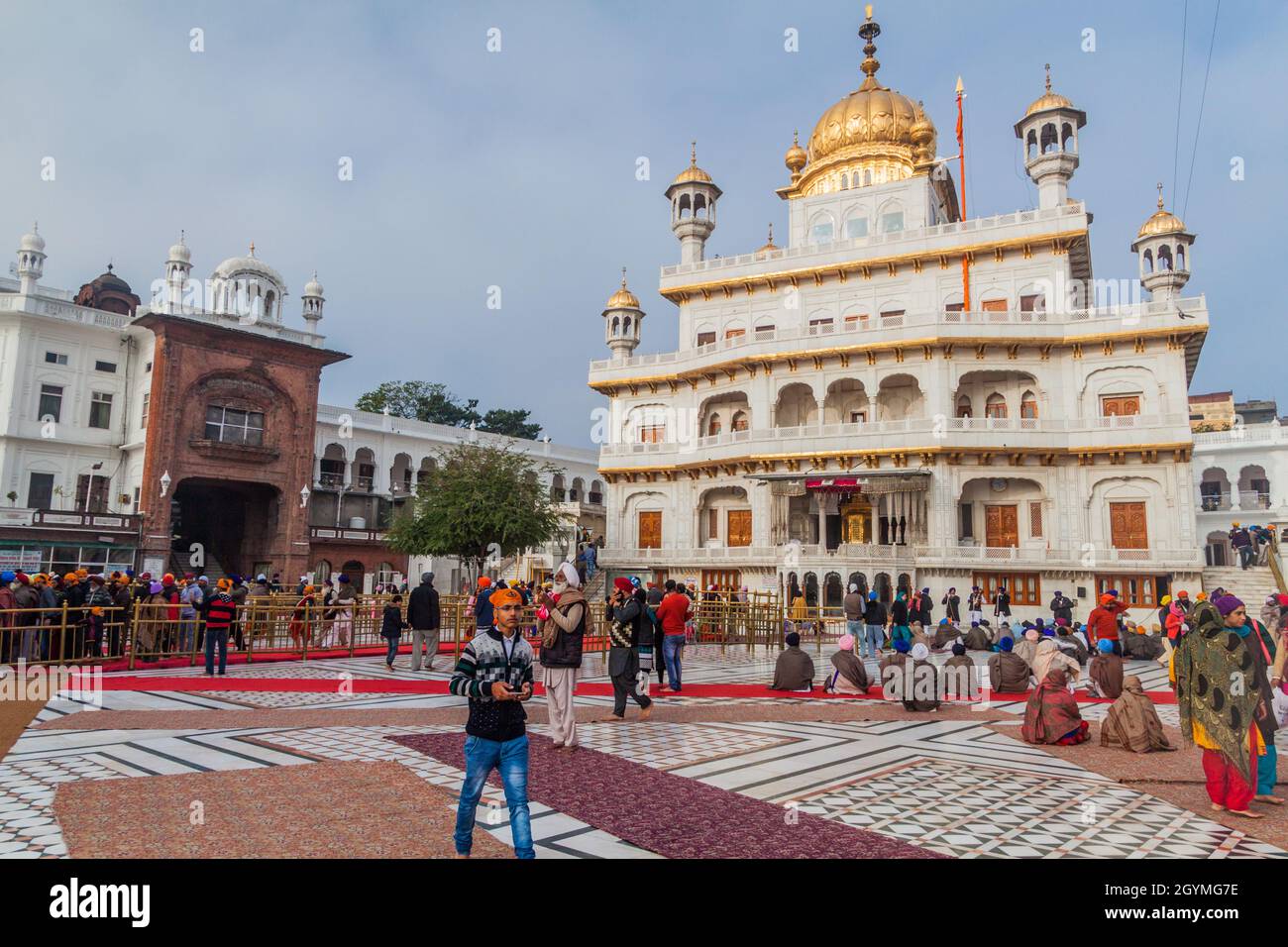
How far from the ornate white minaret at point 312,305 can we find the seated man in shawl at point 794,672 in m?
34.9

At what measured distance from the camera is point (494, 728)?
15.5 ft

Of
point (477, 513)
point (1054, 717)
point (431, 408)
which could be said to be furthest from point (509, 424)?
point (1054, 717)

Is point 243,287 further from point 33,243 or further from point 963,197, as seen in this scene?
point 963,197

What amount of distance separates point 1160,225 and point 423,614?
33.2 meters

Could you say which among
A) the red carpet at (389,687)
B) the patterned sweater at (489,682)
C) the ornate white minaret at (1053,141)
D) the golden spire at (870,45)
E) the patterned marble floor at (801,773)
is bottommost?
the red carpet at (389,687)

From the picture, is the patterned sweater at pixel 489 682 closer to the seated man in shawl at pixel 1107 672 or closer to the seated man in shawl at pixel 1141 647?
the seated man in shawl at pixel 1107 672

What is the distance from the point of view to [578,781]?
6871mm

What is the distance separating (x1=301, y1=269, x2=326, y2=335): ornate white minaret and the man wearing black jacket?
30374mm

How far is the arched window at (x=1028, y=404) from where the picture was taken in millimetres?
32312

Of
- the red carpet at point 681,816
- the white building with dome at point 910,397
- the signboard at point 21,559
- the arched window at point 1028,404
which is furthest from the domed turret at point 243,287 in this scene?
the red carpet at point 681,816
